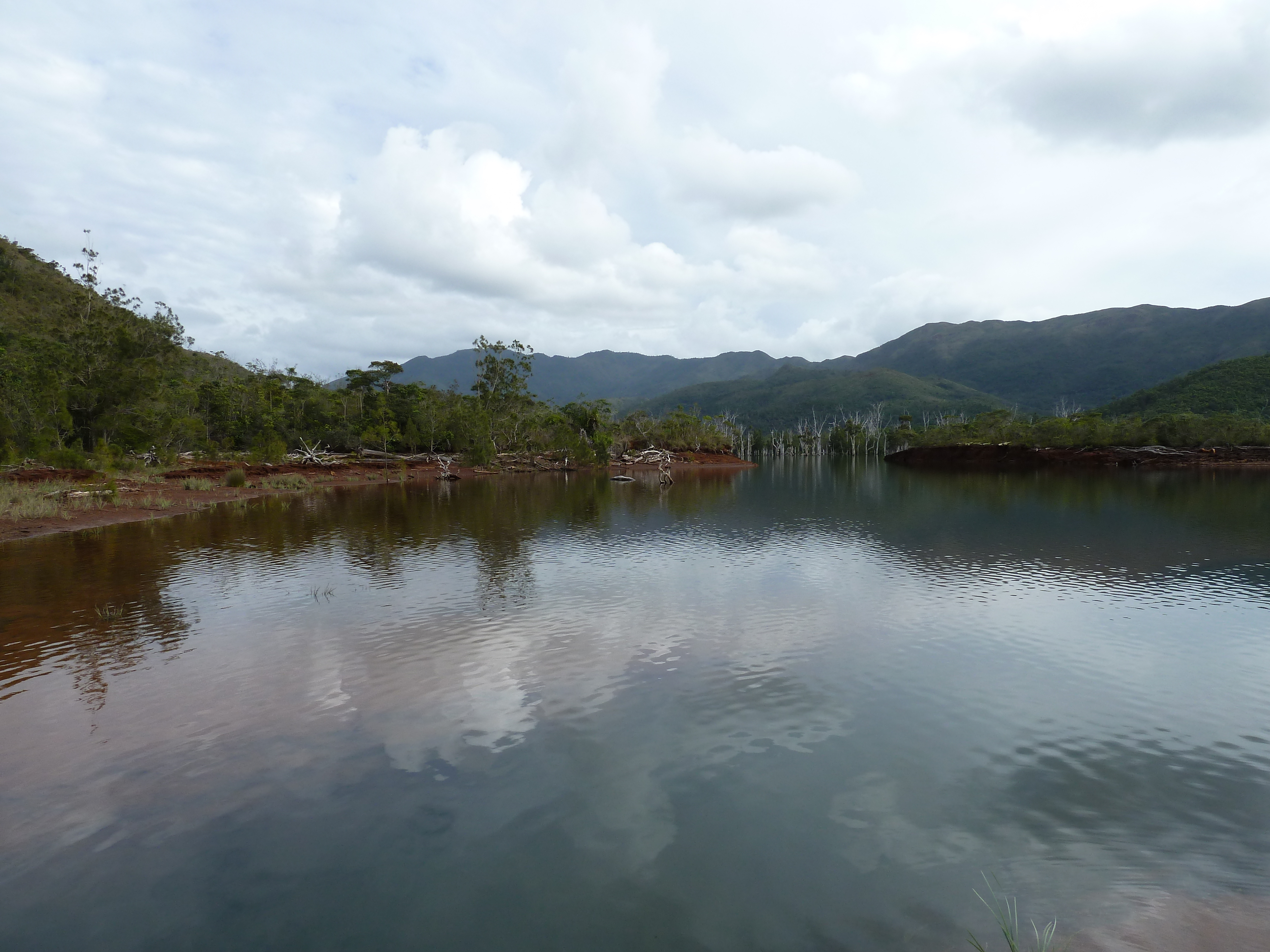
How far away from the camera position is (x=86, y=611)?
1748cm

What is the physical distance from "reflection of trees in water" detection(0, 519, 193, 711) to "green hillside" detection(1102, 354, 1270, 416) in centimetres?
17163

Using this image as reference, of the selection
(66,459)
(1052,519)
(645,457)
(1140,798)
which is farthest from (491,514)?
Answer: (645,457)

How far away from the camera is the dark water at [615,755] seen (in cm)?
690

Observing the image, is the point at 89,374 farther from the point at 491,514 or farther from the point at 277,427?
the point at 491,514

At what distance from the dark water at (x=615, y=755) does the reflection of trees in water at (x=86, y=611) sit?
149 millimetres

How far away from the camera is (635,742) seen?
34.6 ft

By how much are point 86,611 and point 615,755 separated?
17.1 metres

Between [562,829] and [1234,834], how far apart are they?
8846 millimetres

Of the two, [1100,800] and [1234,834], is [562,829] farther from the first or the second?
[1234,834]

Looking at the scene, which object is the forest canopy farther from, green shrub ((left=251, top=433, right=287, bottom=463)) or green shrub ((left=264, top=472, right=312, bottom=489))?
green shrub ((left=264, top=472, right=312, bottom=489))

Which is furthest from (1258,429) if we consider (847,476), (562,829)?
(562,829)

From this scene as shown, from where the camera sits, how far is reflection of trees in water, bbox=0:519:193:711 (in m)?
13.6

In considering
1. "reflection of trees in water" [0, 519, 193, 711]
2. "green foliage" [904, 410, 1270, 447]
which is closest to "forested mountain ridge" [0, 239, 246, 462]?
"reflection of trees in water" [0, 519, 193, 711]

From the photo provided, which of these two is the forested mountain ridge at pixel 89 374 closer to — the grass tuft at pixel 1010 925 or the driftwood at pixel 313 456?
the driftwood at pixel 313 456
